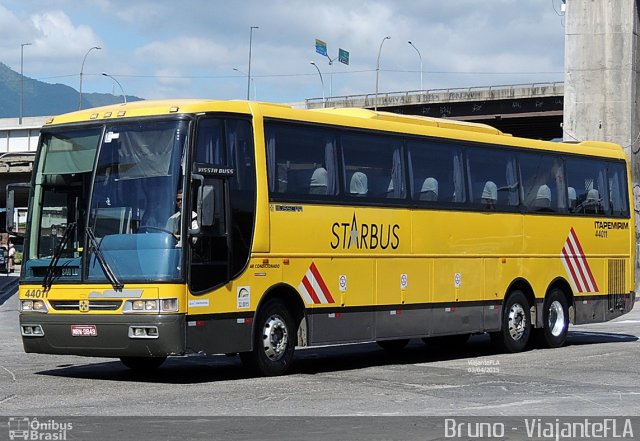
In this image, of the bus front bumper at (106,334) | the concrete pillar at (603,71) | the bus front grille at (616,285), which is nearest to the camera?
the bus front bumper at (106,334)

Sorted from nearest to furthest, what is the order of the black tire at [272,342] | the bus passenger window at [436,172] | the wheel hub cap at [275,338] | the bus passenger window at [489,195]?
the black tire at [272,342], the wheel hub cap at [275,338], the bus passenger window at [436,172], the bus passenger window at [489,195]

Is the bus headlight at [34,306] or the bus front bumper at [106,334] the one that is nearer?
the bus front bumper at [106,334]

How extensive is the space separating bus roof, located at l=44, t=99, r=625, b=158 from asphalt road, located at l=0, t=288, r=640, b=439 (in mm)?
Result: 3277

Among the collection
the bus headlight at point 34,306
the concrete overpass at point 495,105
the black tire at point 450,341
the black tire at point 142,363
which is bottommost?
the black tire at point 142,363

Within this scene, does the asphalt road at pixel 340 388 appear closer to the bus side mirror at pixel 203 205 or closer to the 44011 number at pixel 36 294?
the 44011 number at pixel 36 294

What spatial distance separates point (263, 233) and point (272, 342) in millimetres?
1395

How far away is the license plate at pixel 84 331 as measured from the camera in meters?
15.2

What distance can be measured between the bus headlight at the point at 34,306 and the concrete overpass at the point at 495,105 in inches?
2602

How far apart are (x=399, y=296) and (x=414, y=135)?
8.20 feet

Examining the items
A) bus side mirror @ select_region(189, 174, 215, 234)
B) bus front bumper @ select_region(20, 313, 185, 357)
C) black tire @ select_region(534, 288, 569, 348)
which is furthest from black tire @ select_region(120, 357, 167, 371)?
black tire @ select_region(534, 288, 569, 348)

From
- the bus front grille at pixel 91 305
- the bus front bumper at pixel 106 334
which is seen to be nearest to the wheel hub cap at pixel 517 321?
the bus front bumper at pixel 106 334

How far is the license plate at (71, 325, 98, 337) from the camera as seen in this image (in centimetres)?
1524

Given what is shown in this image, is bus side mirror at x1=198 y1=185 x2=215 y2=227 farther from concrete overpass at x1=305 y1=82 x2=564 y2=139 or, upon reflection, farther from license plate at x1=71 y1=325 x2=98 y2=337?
concrete overpass at x1=305 y1=82 x2=564 y2=139

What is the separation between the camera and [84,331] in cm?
1532
